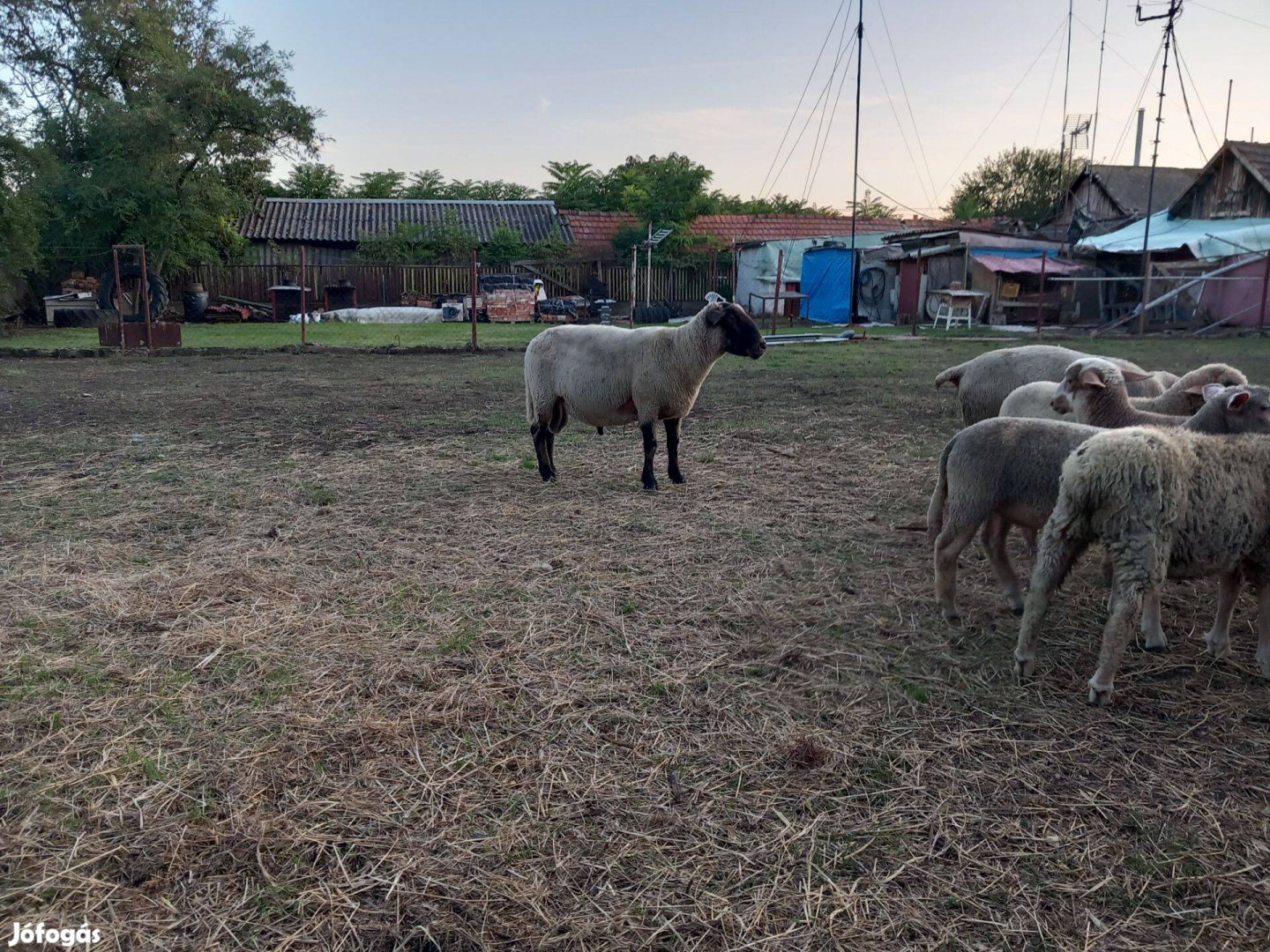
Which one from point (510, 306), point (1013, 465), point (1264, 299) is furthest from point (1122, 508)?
point (510, 306)

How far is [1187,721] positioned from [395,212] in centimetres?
4113

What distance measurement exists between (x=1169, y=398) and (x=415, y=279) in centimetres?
3057

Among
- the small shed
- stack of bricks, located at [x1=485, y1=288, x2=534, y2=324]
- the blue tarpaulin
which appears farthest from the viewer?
the small shed

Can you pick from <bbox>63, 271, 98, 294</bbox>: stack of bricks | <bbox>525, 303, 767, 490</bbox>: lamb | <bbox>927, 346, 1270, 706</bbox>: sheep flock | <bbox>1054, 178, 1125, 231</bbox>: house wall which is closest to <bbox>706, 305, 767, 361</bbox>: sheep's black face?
<bbox>525, 303, 767, 490</bbox>: lamb

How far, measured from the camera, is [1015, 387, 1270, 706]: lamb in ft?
10.9

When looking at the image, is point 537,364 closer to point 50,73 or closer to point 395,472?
point 395,472

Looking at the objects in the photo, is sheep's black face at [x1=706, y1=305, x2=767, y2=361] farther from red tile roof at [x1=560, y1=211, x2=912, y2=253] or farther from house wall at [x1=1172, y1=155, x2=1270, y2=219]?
red tile roof at [x1=560, y1=211, x2=912, y2=253]

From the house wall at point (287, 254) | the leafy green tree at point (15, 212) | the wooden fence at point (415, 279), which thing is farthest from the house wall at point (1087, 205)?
the leafy green tree at point (15, 212)

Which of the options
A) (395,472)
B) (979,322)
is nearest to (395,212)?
(979,322)

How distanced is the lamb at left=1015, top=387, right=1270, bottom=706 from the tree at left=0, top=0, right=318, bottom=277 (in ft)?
101

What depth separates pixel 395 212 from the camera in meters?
39.8

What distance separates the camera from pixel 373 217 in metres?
39.3

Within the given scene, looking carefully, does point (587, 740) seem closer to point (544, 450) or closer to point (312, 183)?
point (544, 450)

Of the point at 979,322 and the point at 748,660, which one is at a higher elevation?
the point at 979,322
